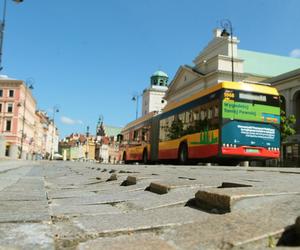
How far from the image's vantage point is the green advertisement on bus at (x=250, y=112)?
56.1 feet

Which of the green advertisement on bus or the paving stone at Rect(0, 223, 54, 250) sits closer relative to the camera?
the paving stone at Rect(0, 223, 54, 250)

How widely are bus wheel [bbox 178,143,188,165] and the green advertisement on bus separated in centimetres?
357

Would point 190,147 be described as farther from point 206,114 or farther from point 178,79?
point 178,79

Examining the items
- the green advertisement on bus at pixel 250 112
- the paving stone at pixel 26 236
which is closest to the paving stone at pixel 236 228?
the paving stone at pixel 26 236

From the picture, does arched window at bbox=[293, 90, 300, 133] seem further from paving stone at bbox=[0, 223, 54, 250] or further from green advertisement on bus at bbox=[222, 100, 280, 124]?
paving stone at bbox=[0, 223, 54, 250]

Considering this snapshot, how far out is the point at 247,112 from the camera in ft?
57.3

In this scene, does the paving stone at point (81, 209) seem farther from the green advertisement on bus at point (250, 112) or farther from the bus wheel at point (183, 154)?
the bus wheel at point (183, 154)

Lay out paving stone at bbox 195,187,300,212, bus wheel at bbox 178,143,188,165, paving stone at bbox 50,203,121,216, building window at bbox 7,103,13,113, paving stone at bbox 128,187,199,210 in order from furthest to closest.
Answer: building window at bbox 7,103,13,113 → bus wheel at bbox 178,143,188,165 → paving stone at bbox 128,187,199,210 → paving stone at bbox 50,203,121,216 → paving stone at bbox 195,187,300,212

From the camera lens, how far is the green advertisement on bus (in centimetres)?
1711

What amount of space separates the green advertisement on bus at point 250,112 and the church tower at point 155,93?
79.0 meters

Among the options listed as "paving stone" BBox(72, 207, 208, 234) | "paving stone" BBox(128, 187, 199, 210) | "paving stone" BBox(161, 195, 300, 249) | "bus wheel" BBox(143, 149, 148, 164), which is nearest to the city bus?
"bus wheel" BBox(143, 149, 148, 164)

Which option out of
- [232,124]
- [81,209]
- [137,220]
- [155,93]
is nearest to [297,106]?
[232,124]

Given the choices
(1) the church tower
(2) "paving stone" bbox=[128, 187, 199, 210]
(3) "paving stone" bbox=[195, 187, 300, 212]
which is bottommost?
(2) "paving stone" bbox=[128, 187, 199, 210]

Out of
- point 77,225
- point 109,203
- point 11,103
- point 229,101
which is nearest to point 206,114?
point 229,101
